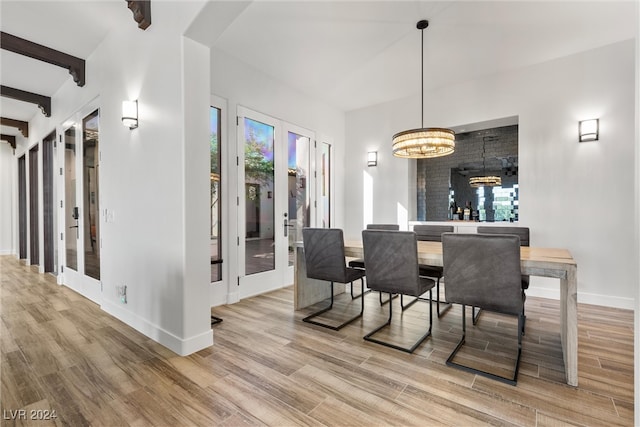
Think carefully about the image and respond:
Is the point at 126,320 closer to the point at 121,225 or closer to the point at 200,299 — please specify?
the point at 121,225

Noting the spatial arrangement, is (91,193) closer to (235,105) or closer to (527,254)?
(235,105)

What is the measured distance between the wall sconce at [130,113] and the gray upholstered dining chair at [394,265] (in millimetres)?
2293

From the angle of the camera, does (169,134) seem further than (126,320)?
No

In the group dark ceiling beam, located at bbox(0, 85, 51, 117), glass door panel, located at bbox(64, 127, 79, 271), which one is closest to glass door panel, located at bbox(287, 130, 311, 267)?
glass door panel, located at bbox(64, 127, 79, 271)

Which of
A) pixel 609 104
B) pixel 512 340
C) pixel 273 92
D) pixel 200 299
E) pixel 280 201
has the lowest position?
pixel 512 340

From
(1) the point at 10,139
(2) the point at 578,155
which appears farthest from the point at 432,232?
(1) the point at 10,139

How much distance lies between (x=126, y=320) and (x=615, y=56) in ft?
19.3

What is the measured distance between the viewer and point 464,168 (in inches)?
244

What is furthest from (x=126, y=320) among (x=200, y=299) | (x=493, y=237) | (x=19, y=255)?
(x=19, y=255)

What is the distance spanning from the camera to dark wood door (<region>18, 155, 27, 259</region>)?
6.53 metres

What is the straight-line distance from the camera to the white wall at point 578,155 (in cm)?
328

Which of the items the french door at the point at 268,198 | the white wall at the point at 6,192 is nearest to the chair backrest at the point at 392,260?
the french door at the point at 268,198

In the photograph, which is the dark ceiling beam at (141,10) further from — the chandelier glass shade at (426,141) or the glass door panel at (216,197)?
the chandelier glass shade at (426,141)

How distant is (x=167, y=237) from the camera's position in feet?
7.70
